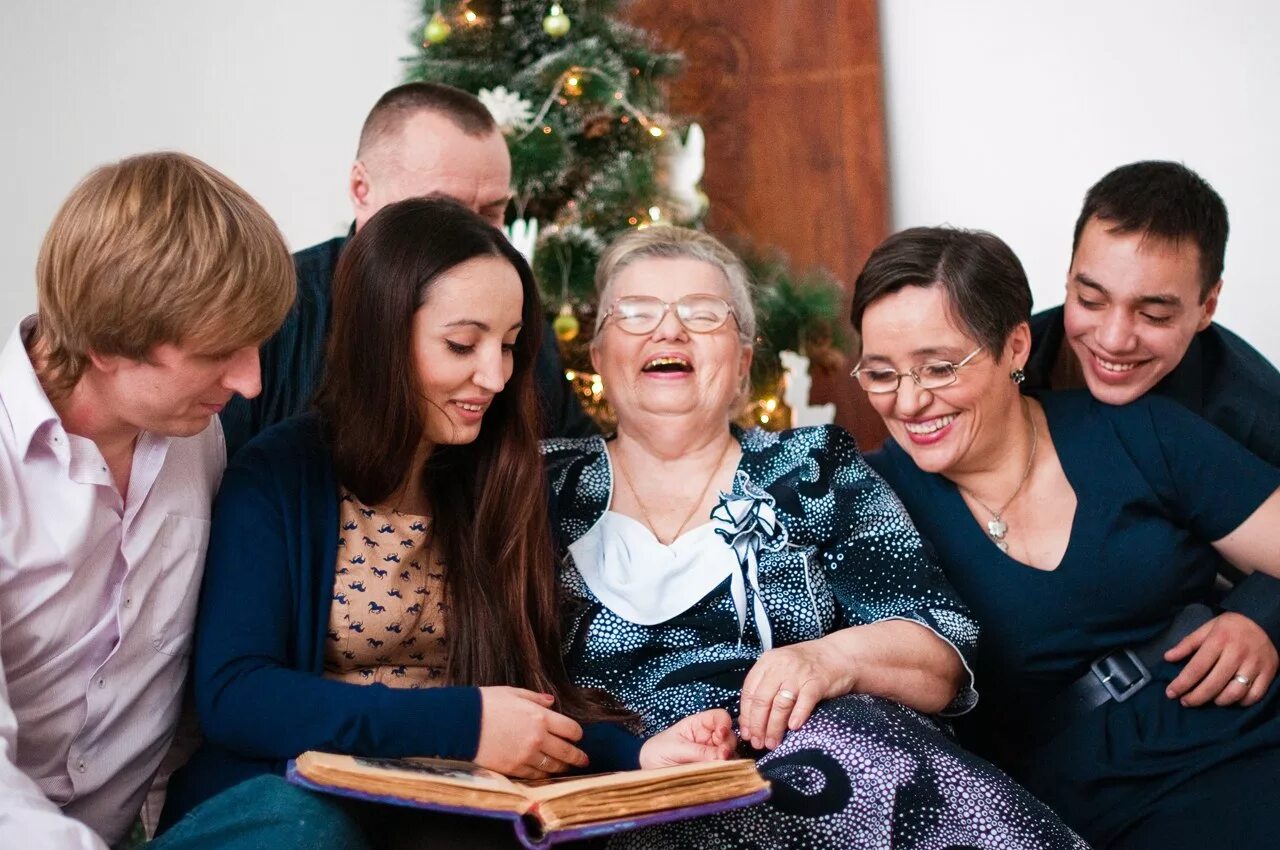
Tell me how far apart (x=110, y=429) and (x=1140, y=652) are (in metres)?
1.56

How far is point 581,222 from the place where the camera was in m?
3.01

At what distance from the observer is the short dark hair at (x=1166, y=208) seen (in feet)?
7.18

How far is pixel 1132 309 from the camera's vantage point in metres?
2.19

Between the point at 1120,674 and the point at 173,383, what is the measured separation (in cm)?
147

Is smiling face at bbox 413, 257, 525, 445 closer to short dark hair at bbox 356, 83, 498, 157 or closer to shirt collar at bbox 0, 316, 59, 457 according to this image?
shirt collar at bbox 0, 316, 59, 457

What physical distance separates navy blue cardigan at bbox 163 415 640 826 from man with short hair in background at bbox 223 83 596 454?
64 cm

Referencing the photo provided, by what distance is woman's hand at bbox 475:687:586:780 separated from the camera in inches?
61.6

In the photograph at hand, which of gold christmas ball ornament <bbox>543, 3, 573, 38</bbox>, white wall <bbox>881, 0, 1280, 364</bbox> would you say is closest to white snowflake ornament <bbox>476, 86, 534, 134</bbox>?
gold christmas ball ornament <bbox>543, 3, 573, 38</bbox>

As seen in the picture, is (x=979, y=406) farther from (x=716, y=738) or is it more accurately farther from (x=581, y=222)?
(x=581, y=222)

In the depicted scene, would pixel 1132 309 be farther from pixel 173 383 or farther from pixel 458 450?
pixel 173 383

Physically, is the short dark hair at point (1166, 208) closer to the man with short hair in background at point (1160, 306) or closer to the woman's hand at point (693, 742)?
the man with short hair in background at point (1160, 306)

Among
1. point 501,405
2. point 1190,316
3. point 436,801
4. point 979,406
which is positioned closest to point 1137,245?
point 1190,316

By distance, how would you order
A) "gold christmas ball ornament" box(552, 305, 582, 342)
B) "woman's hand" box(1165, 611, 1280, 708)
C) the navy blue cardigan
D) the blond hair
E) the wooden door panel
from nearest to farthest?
1. the blond hair
2. the navy blue cardigan
3. "woman's hand" box(1165, 611, 1280, 708)
4. "gold christmas ball ornament" box(552, 305, 582, 342)
5. the wooden door panel

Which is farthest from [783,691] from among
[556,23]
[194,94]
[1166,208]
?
[194,94]
